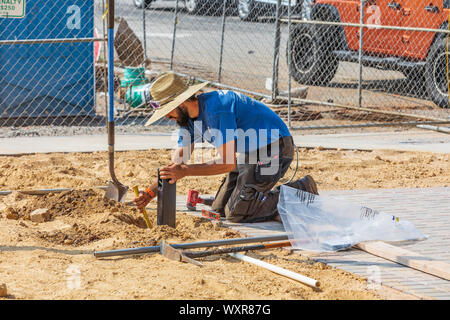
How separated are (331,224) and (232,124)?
115cm

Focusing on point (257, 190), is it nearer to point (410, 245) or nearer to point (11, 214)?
point (410, 245)

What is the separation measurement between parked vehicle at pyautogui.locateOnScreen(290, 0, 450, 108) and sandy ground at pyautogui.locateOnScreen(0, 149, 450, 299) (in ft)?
12.5

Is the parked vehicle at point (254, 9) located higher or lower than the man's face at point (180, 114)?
higher

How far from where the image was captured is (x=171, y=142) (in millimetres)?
9617

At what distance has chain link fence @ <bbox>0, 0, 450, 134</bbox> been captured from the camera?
1052 cm

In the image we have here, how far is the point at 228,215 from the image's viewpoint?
6.21m

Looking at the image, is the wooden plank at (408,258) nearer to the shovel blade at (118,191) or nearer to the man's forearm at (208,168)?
the man's forearm at (208,168)

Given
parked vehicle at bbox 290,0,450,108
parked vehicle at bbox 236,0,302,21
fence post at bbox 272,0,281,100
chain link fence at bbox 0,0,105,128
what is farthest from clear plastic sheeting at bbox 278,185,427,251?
parked vehicle at bbox 236,0,302,21

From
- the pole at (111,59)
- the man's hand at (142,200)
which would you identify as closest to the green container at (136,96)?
the pole at (111,59)

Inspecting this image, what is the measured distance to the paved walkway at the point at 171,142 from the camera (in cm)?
905

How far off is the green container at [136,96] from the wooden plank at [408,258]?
6.62m
